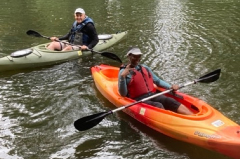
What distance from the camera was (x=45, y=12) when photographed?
13734 millimetres

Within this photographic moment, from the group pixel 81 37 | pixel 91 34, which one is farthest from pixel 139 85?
pixel 81 37

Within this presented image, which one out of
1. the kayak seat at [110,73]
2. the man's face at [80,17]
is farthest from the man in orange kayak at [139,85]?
the man's face at [80,17]

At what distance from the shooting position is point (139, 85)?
4.71 m

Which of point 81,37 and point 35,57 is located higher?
point 81,37

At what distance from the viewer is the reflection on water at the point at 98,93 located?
4371 mm

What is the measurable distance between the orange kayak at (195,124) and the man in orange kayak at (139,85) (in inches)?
5.8

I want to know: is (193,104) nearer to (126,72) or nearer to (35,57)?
(126,72)

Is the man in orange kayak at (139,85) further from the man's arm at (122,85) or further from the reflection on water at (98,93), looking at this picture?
the reflection on water at (98,93)

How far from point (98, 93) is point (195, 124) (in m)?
2.43

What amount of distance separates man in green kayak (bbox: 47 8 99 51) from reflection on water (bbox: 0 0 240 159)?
43 centimetres

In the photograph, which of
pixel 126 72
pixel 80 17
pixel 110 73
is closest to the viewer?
pixel 126 72

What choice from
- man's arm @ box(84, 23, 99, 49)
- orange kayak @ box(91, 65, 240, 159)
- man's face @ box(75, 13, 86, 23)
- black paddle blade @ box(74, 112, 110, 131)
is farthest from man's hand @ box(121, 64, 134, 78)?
man's face @ box(75, 13, 86, 23)

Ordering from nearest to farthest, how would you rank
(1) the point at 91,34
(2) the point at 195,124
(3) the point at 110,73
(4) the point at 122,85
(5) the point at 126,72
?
1. (2) the point at 195,124
2. (5) the point at 126,72
3. (4) the point at 122,85
4. (3) the point at 110,73
5. (1) the point at 91,34

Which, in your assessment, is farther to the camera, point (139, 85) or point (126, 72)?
point (139, 85)
